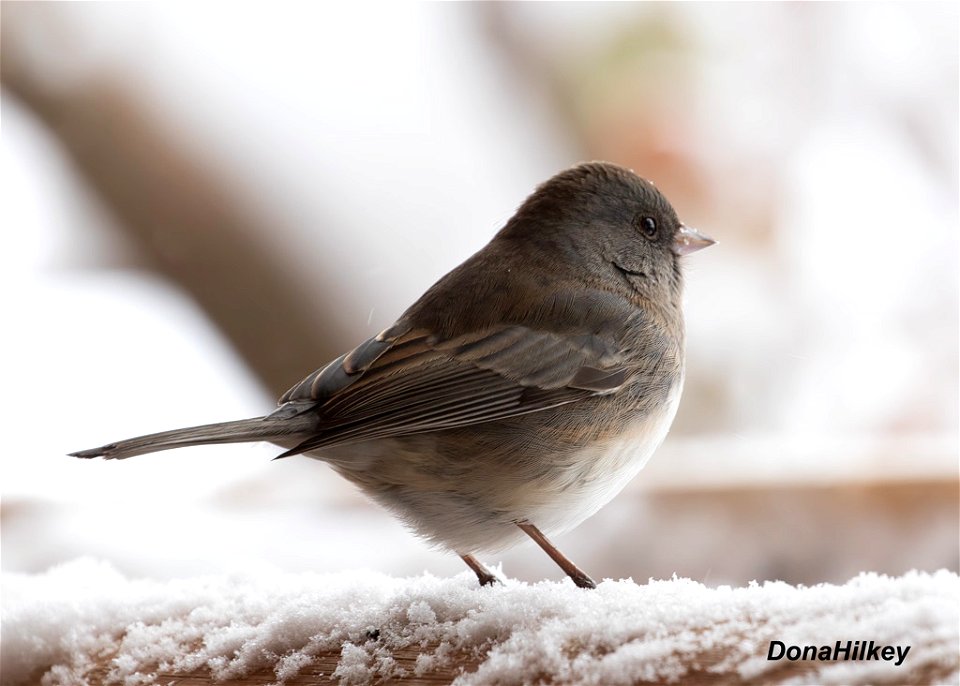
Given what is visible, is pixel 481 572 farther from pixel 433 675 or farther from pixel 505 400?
pixel 433 675

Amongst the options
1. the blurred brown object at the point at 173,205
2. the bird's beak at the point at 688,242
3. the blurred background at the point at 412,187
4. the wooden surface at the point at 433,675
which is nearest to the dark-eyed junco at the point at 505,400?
the bird's beak at the point at 688,242

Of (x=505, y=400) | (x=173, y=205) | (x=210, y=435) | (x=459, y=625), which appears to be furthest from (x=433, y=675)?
(x=173, y=205)

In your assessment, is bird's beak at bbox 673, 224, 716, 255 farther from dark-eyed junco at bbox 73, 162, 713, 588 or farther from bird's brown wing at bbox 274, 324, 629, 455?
bird's brown wing at bbox 274, 324, 629, 455

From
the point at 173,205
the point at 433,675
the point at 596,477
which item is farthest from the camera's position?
the point at 173,205

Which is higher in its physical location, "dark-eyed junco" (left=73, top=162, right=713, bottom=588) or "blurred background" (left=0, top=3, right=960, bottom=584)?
"blurred background" (left=0, top=3, right=960, bottom=584)

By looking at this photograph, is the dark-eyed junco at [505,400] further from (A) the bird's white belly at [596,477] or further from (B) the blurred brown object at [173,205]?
(B) the blurred brown object at [173,205]

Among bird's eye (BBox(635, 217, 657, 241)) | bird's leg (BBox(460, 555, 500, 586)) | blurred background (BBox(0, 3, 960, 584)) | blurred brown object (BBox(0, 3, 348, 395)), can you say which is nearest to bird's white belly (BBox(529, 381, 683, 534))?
bird's leg (BBox(460, 555, 500, 586))

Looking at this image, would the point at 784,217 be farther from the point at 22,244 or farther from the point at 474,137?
the point at 22,244

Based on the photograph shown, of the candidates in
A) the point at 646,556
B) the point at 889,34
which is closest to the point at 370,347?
the point at 646,556
